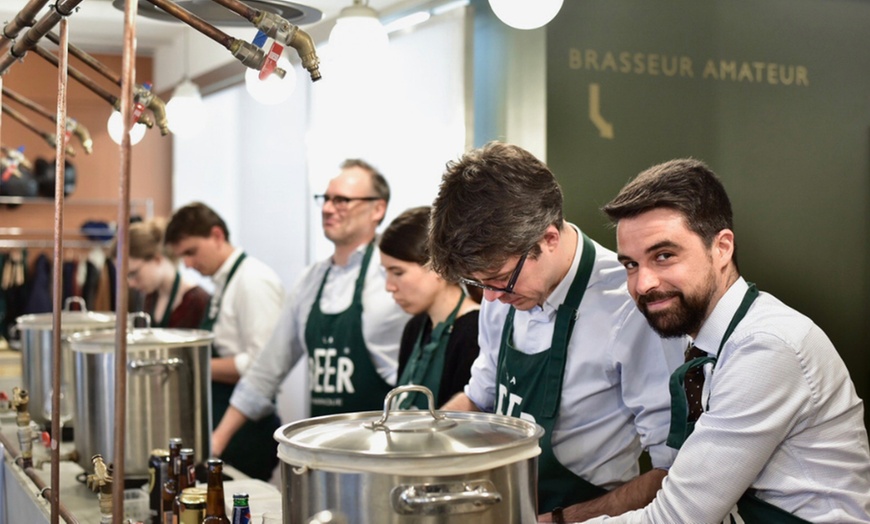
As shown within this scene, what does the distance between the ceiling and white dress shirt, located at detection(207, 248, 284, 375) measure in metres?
1.80

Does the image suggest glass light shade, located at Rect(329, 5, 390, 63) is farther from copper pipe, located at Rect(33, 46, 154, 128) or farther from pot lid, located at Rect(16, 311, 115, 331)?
pot lid, located at Rect(16, 311, 115, 331)

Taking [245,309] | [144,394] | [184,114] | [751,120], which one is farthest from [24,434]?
[751,120]

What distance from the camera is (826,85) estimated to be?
11.9 feet

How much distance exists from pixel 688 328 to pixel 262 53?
0.85m

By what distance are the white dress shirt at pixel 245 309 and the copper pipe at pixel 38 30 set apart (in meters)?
1.68

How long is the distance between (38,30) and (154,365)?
816 millimetres

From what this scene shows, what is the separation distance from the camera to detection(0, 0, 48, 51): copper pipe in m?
1.70

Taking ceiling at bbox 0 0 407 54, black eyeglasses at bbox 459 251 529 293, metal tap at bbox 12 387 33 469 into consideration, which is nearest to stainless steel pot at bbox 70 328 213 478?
metal tap at bbox 12 387 33 469

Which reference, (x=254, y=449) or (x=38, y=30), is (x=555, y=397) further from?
(x=254, y=449)

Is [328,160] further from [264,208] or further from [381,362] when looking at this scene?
[381,362]

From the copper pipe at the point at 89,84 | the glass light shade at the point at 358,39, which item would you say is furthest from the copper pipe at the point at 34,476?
the glass light shade at the point at 358,39

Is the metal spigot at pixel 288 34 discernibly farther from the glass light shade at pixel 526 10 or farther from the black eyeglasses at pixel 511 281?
the glass light shade at pixel 526 10

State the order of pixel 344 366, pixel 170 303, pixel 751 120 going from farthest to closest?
pixel 170 303 < pixel 751 120 < pixel 344 366

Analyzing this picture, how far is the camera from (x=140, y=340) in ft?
7.68
